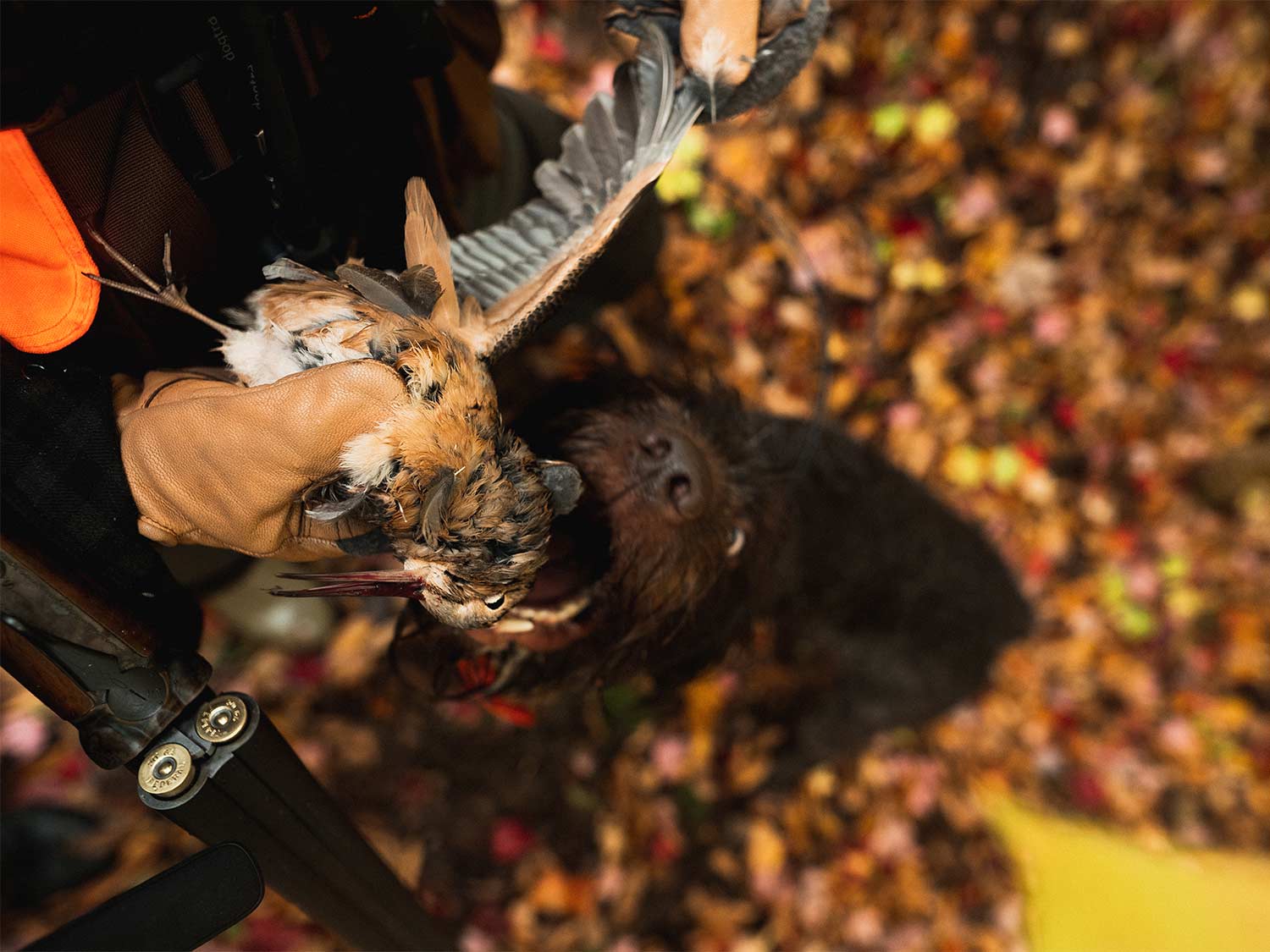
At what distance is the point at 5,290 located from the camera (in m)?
1.02

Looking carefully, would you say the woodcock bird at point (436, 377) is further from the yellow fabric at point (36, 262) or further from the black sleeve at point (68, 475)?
the black sleeve at point (68, 475)

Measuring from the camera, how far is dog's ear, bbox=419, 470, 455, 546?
97cm

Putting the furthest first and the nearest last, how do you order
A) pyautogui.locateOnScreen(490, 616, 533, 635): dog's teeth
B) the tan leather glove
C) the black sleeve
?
pyautogui.locateOnScreen(490, 616, 533, 635): dog's teeth < the black sleeve < the tan leather glove

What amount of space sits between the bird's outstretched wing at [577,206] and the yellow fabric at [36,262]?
54cm

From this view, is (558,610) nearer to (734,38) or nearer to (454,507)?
(454,507)


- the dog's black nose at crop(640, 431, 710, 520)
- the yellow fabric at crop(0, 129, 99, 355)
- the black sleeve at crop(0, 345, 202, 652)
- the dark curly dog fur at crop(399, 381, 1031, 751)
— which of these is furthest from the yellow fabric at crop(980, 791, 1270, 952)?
the yellow fabric at crop(0, 129, 99, 355)

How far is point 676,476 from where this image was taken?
145 centimetres

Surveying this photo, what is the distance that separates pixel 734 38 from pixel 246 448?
1061 mm

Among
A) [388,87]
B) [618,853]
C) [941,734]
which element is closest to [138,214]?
[388,87]

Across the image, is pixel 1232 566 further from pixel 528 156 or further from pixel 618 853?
pixel 528 156

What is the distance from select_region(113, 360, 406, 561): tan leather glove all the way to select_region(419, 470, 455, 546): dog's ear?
11cm

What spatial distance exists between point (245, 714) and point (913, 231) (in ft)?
10.1

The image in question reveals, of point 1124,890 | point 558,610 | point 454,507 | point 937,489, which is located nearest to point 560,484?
point 454,507

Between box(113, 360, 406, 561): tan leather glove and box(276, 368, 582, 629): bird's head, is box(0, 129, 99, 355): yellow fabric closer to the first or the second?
box(113, 360, 406, 561): tan leather glove
